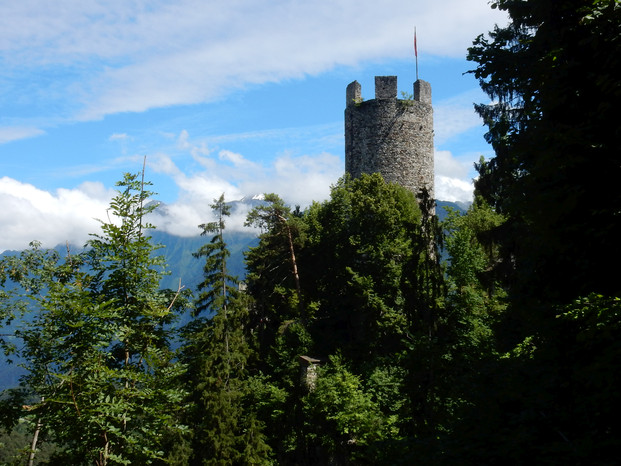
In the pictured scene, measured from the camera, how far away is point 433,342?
49.3 feet

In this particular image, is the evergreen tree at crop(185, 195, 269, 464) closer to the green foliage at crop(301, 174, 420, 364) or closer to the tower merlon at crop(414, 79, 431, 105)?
the green foliage at crop(301, 174, 420, 364)

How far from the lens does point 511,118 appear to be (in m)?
17.0

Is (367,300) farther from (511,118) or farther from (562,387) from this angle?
(562,387)

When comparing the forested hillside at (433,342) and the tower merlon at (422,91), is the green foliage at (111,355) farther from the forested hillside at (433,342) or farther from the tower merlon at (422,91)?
the tower merlon at (422,91)

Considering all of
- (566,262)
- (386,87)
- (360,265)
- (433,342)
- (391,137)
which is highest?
(386,87)

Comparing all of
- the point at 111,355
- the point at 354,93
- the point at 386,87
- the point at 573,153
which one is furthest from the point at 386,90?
the point at 111,355

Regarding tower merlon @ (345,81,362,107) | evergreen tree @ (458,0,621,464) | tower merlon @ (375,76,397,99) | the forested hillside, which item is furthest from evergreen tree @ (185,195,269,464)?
evergreen tree @ (458,0,621,464)

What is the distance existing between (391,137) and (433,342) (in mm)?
16968

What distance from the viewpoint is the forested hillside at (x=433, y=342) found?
6.88 m

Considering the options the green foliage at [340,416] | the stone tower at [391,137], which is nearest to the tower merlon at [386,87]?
the stone tower at [391,137]

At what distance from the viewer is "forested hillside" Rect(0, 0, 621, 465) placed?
6875mm

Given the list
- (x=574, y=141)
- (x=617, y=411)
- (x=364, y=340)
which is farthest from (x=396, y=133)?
(x=617, y=411)

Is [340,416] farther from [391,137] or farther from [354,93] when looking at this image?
[354,93]

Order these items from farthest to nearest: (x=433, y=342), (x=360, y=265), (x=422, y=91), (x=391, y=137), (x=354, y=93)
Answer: (x=422, y=91) → (x=354, y=93) → (x=391, y=137) → (x=360, y=265) → (x=433, y=342)
